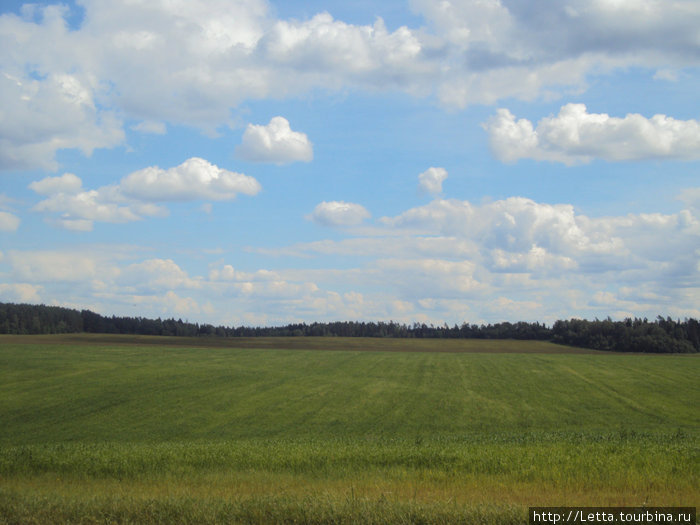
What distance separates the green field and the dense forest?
1628cm

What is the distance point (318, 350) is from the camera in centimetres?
9356

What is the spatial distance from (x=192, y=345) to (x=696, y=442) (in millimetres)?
84854

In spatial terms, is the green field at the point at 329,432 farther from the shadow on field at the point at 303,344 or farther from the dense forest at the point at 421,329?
the dense forest at the point at 421,329

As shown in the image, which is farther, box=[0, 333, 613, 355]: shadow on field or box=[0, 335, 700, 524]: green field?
box=[0, 333, 613, 355]: shadow on field

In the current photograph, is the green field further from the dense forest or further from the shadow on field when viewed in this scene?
the dense forest

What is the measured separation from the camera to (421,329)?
7500 inches

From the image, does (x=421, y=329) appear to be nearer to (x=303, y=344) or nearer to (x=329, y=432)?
(x=303, y=344)

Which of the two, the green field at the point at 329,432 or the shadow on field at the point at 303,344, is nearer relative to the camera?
the green field at the point at 329,432

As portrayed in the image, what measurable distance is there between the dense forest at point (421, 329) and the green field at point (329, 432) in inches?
641

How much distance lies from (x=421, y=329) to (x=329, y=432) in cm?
15731

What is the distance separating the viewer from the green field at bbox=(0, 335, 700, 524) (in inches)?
419

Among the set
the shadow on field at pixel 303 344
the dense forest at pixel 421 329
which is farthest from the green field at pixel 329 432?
the dense forest at pixel 421 329

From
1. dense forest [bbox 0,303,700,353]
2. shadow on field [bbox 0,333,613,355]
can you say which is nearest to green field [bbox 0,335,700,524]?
shadow on field [bbox 0,333,613,355]

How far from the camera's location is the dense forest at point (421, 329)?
109 meters
